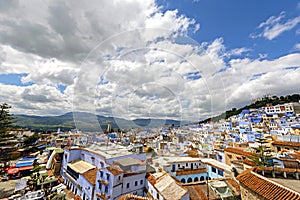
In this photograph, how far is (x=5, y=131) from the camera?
14.7m

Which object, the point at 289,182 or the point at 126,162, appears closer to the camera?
the point at 289,182

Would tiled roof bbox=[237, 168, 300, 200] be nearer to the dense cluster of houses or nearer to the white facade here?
the dense cluster of houses

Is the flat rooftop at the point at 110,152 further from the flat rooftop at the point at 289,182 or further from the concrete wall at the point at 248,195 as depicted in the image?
the flat rooftop at the point at 289,182

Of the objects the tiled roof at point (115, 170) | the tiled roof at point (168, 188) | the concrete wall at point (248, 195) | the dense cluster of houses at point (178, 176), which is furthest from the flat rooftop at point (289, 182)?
the tiled roof at point (115, 170)

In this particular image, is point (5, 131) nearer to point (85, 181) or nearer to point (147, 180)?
point (85, 181)

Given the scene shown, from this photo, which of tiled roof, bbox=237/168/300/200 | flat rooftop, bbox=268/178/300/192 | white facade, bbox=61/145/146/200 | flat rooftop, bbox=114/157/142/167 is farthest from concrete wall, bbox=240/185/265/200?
flat rooftop, bbox=114/157/142/167

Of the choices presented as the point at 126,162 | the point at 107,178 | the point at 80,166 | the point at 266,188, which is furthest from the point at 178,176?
the point at 266,188

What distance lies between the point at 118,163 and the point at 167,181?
3.99m

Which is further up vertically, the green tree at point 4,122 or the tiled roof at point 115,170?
the green tree at point 4,122

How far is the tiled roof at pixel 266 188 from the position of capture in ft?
10.9

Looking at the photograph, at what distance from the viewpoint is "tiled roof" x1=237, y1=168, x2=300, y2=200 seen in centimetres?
334

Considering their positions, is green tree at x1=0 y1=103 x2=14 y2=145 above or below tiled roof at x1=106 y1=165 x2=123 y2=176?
above

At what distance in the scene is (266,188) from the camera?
376cm

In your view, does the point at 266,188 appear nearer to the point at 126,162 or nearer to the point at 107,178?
the point at 107,178
